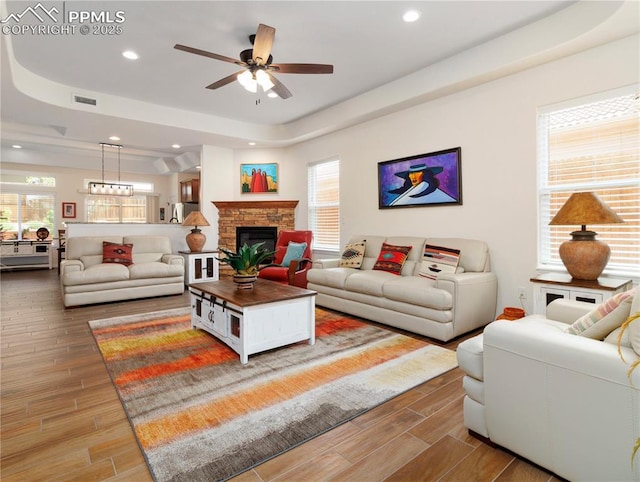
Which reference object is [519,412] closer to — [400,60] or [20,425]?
[20,425]

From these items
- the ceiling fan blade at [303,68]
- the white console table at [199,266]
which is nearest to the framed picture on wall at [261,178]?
the white console table at [199,266]

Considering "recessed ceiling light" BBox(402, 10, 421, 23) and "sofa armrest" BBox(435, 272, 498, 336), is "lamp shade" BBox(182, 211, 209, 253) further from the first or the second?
"recessed ceiling light" BBox(402, 10, 421, 23)

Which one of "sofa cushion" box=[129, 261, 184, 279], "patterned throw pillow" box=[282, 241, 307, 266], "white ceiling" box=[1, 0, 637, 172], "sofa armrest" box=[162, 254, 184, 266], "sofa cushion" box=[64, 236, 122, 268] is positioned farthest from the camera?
"sofa armrest" box=[162, 254, 184, 266]

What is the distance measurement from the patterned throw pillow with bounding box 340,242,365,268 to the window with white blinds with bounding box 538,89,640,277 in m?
2.14

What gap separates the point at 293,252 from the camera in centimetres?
545

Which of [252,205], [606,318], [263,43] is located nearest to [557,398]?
[606,318]

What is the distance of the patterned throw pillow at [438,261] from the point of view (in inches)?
149

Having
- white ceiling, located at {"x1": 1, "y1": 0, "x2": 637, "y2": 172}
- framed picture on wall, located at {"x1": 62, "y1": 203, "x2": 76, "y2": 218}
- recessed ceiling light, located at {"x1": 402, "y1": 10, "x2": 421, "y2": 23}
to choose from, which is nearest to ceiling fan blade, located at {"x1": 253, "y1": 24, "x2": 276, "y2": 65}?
white ceiling, located at {"x1": 1, "y1": 0, "x2": 637, "y2": 172}

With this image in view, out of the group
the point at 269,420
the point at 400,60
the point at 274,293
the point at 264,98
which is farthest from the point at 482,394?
the point at 264,98

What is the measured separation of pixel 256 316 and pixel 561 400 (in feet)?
6.94

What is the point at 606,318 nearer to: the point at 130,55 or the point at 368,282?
the point at 368,282

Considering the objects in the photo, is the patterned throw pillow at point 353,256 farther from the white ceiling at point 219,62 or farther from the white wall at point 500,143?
the white ceiling at point 219,62

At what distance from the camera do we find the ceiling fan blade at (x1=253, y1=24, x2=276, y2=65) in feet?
8.62

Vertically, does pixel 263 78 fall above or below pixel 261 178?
above
